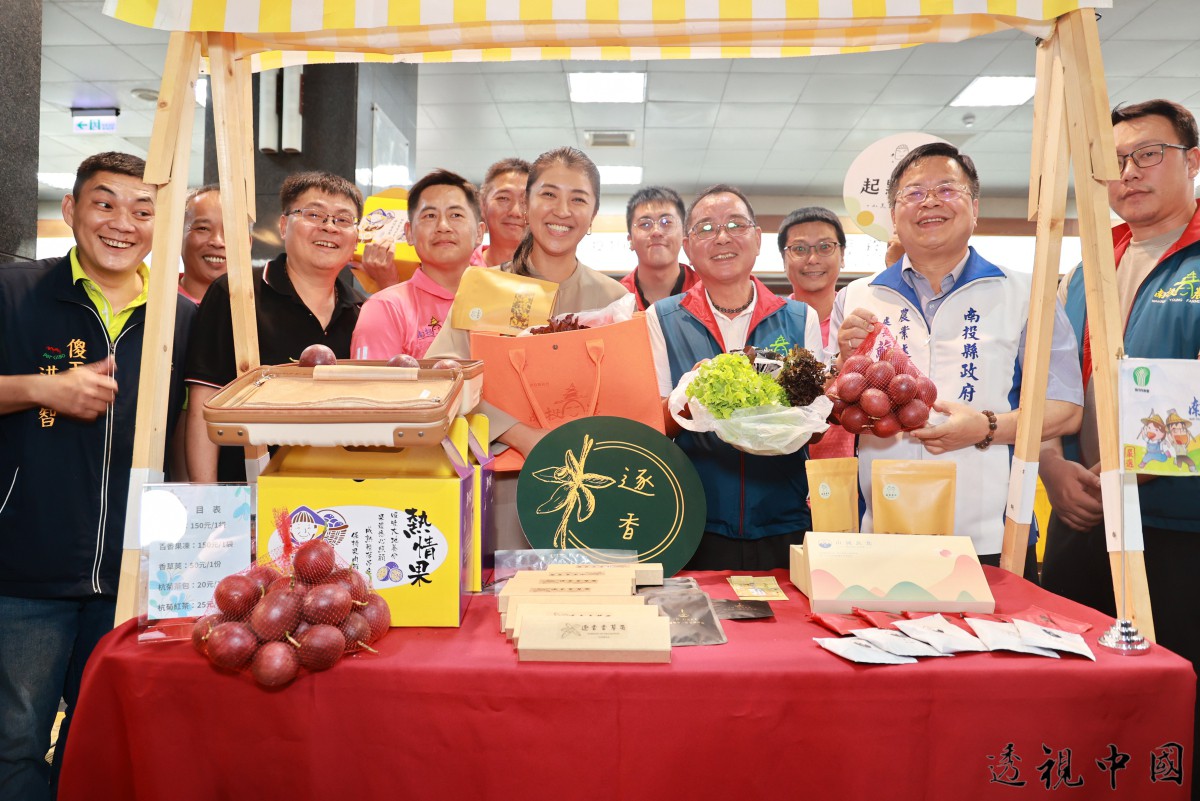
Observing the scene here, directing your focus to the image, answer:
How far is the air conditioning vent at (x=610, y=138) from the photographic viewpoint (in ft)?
29.5

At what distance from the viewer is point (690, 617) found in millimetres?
1420

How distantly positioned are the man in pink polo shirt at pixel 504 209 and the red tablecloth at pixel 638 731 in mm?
2393

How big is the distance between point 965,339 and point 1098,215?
0.67 metres

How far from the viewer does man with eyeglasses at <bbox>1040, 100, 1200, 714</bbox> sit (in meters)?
2.24

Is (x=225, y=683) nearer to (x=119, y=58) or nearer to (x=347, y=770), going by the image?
(x=347, y=770)

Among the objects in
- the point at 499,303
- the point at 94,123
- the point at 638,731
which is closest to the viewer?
the point at 638,731

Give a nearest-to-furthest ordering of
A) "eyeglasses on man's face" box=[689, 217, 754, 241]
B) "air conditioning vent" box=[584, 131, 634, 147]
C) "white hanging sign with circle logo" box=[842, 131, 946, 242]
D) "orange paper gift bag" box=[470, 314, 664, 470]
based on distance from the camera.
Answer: "orange paper gift bag" box=[470, 314, 664, 470] < "eyeglasses on man's face" box=[689, 217, 754, 241] < "white hanging sign with circle logo" box=[842, 131, 946, 242] < "air conditioning vent" box=[584, 131, 634, 147]

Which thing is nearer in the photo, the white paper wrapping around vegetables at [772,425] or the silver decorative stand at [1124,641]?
the silver decorative stand at [1124,641]

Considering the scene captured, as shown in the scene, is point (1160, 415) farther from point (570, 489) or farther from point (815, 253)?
point (815, 253)

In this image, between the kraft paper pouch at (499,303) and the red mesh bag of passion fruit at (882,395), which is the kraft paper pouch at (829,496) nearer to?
the red mesh bag of passion fruit at (882,395)

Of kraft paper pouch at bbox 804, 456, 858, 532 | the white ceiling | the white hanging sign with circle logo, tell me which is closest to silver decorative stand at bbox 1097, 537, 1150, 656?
kraft paper pouch at bbox 804, 456, 858, 532

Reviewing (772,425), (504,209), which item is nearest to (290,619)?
(772,425)

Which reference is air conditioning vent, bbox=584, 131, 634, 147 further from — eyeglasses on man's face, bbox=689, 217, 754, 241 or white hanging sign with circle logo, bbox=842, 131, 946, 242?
eyeglasses on man's face, bbox=689, 217, 754, 241

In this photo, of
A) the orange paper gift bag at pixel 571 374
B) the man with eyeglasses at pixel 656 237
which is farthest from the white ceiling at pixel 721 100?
the orange paper gift bag at pixel 571 374
